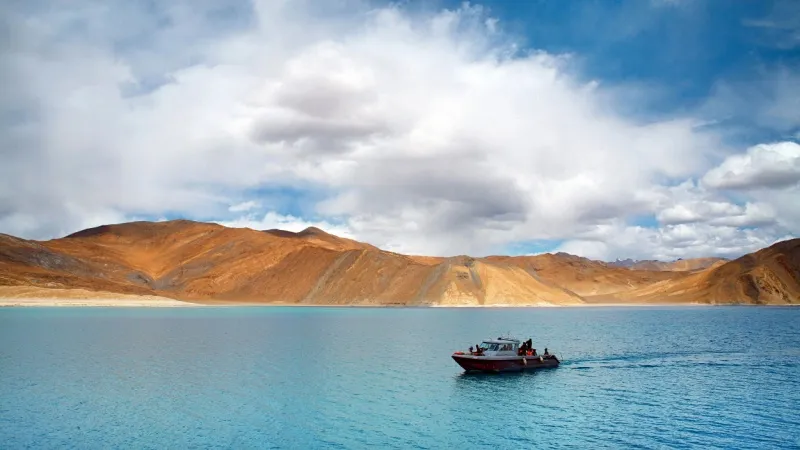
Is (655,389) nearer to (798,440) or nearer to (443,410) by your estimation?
(798,440)

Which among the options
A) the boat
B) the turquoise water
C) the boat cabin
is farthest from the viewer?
the boat cabin

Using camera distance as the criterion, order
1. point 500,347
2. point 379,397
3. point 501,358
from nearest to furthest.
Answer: point 379,397 → point 501,358 → point 500,347

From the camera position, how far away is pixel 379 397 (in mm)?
47219

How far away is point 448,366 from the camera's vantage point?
215 ft

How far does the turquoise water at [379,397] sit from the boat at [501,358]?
88.9 inches

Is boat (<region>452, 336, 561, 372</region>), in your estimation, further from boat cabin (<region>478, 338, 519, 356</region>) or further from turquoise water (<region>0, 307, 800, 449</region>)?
turquoise water (<region>0, 307, 800, 449</region>)

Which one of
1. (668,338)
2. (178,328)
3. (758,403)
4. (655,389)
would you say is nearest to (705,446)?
(758,403)

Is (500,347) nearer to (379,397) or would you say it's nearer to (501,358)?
(501,358)

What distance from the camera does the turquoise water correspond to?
36062 millimetres

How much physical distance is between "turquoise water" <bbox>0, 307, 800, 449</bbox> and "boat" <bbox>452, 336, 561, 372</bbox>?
2259 millimetres

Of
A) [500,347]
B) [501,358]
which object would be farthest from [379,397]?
[500,347]

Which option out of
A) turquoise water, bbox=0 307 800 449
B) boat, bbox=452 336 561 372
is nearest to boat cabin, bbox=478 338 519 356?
boat, bbox=452 336 561 372

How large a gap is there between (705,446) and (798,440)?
19.9 feet

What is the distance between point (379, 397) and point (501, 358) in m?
19.2
